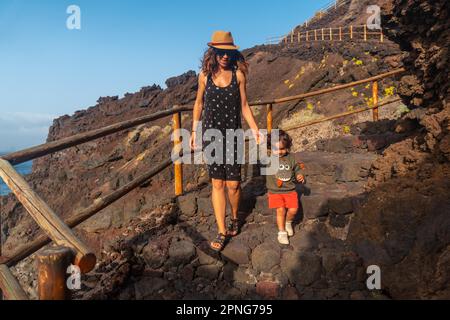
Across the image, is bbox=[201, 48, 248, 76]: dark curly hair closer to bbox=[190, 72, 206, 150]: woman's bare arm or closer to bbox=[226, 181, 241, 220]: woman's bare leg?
bbox=[190, 72, 206, 150]: woman's bare arm

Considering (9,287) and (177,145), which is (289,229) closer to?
(177,145)

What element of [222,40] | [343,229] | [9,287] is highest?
[222,40]

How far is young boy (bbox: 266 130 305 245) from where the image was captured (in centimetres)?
335

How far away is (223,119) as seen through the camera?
3.27 m

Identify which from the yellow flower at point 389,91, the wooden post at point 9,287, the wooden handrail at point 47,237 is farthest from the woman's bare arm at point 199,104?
the yellow flower at point 389,91

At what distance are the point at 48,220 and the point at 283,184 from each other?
7.13 ft

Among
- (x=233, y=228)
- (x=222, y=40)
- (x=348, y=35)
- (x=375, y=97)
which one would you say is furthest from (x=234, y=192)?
(x=348, y=35)

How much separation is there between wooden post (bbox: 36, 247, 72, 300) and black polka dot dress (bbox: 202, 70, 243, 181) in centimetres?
193

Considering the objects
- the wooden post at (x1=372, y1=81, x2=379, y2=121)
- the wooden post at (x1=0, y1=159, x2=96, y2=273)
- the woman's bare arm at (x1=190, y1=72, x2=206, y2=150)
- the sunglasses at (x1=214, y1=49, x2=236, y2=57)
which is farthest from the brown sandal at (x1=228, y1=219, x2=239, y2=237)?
the wooden post at (x1=372, y1=81, x2=379, y2=121)

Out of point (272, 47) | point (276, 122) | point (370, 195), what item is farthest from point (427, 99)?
point (272, 47)
